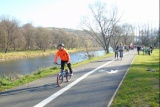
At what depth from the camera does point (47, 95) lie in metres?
8.56

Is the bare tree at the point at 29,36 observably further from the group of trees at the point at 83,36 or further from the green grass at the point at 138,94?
the green grass at the point at 138,94

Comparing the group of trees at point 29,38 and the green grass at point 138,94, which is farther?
the group of trees at point 29,38

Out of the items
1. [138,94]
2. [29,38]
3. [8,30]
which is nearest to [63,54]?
[138,94]

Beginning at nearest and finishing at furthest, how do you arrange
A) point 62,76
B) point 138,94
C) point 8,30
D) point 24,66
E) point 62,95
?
point 138,94 < point 62,95 < point 62,76 < point 24,66 < point 8,30

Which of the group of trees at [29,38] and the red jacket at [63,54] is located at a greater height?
the group of trees at [29,38]

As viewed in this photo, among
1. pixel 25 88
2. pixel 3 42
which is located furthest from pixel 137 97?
pixel 3 42

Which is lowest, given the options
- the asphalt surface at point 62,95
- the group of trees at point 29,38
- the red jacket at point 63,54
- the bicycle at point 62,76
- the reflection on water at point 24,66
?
the reflection on water at point 24,66

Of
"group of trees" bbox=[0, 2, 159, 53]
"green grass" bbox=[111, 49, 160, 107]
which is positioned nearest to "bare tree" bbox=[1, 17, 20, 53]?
"group of trees" bbox=[0, 2, 159, 53]

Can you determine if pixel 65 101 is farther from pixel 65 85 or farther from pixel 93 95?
pixel 65 85

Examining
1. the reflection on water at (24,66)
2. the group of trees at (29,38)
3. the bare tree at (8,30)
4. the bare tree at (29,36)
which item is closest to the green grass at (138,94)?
the reflection on water at (24,66)

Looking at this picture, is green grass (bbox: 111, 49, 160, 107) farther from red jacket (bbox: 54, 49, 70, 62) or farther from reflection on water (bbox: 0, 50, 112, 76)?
reflection on water (bbox: 0, 50, 112, 76)

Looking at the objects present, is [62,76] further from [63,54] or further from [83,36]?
[83,36]

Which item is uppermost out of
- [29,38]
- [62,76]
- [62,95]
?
[29,38]

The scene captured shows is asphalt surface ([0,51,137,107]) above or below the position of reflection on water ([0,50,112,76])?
above
